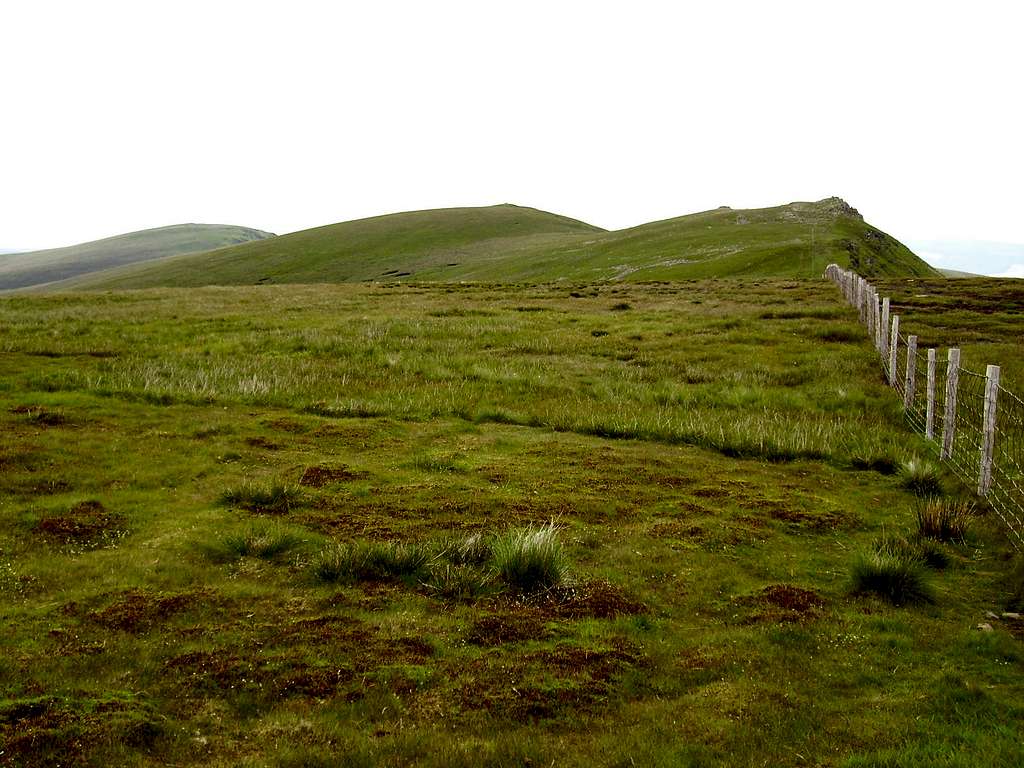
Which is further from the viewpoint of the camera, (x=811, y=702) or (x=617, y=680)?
(x=617, y=680)

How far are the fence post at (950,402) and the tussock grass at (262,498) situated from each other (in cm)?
1162

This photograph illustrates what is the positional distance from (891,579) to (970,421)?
11.3 metres

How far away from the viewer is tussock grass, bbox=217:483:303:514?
10.8 metres

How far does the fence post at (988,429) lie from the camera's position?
36.2 feet

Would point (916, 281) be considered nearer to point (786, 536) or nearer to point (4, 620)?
point (786, 536)

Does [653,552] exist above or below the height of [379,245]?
below

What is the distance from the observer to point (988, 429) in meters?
11.3

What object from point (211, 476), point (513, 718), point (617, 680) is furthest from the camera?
point (211, 476)

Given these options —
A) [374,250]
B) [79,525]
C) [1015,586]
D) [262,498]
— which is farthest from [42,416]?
[374,250]

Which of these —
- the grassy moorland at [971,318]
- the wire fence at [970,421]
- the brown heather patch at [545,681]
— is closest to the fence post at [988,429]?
the wire fence at [970,421]

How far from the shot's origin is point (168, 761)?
525 centimetres

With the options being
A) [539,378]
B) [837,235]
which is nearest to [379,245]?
[837,235]

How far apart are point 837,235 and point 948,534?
80.1 metres

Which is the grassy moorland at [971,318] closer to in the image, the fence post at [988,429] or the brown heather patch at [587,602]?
the fence post at [988,429]
